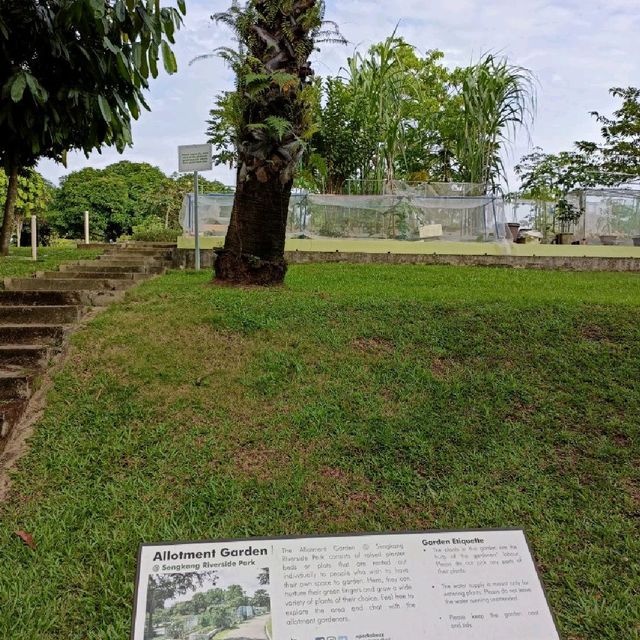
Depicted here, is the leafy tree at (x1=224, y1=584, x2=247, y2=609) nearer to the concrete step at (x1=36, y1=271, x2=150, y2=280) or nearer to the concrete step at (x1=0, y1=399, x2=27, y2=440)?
the concrete step at (x1=0, y1=399, x2=27, y2=440)

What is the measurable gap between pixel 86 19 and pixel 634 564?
352 cm

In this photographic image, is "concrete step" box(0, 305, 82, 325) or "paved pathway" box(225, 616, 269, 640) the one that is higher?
"concrete step" box(0, 305, 82, 325)

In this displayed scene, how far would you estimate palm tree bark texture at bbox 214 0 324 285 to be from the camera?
593 centimetres

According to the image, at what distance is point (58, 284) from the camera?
6105 millimetres

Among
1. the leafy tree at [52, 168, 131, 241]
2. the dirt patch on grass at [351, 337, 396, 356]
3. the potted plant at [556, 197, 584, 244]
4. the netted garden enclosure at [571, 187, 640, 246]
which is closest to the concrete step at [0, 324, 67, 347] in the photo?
the dirt patch on grass at [351, 337, 396, 356]

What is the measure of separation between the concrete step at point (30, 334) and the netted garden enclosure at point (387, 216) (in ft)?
22.4

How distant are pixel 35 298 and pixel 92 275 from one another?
1.80 meters

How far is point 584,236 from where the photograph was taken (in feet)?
41.3

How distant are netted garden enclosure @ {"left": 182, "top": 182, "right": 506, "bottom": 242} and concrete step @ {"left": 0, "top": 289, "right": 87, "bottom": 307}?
5945mm

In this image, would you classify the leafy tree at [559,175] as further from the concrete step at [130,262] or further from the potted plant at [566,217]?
the concrete step at [130,262]

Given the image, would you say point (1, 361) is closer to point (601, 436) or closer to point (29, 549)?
point (29, 549)

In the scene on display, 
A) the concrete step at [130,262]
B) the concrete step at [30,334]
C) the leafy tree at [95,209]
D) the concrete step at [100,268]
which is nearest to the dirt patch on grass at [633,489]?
the concrete step at [30,334]

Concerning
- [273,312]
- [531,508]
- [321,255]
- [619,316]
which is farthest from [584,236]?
[531,508]

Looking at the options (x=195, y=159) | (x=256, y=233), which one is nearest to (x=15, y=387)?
(x=256, y=233)
